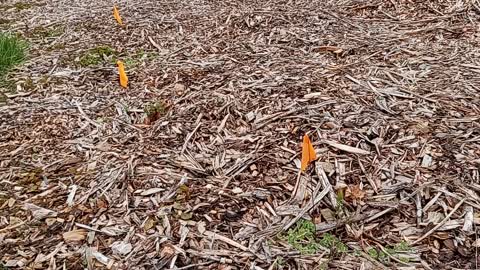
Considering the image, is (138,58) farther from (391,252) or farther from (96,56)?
(391,252)

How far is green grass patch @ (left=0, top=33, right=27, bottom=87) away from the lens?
11.5 feet

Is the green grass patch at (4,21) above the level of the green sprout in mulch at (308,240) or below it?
below

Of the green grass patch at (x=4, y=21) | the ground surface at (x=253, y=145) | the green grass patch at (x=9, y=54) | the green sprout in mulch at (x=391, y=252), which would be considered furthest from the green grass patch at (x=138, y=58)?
the green sprout in mulch at (x=391, y=252)

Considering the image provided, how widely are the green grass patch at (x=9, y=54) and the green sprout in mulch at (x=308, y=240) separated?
8.40 feet

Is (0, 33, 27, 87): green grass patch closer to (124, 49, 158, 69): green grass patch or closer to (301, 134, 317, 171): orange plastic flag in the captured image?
(124, 49, 158, 69): green grass patch

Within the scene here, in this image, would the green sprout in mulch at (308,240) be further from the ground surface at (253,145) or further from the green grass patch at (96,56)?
the green grass patch at (96,56)

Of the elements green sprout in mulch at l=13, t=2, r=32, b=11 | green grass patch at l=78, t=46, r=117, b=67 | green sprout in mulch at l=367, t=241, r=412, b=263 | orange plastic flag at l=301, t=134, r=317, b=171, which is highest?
orange plastic flag at l=301, t=134, r=317, b=171

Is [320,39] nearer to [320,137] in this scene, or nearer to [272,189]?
[320,137]

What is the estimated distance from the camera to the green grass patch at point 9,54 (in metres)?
3.52

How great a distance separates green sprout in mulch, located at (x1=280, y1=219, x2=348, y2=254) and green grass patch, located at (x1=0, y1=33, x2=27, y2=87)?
2.56 metres

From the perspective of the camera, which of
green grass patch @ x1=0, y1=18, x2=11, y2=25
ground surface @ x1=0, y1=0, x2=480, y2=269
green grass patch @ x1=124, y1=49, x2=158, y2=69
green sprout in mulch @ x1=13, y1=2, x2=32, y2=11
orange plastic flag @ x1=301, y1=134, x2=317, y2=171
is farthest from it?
green sprout in mulch @ x1=13, y1=2, x2=32, y2=11

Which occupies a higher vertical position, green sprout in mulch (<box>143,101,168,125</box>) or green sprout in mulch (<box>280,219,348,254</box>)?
green sprout in mulch (<box>280,219,348,254</box>)

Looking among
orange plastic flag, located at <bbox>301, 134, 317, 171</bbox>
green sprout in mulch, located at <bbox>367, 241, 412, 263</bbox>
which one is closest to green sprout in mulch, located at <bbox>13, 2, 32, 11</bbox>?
orange plastic flag, located at <bbox>301, 134, 317, 171</bbox>

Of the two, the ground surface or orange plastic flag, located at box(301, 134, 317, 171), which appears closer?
the ground surface
